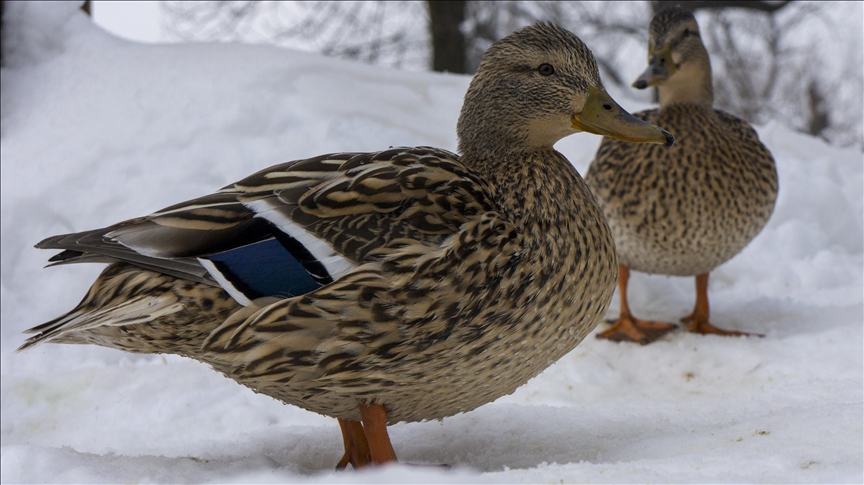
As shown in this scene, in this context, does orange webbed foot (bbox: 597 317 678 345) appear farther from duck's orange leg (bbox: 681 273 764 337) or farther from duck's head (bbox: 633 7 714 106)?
duck's head (bbox: 633 7 714 106)

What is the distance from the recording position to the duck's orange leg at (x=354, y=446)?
258 cm

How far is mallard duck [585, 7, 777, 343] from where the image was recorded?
409 cm

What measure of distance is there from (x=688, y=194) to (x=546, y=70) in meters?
1.78

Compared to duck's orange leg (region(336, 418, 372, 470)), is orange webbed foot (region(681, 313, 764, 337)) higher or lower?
lower

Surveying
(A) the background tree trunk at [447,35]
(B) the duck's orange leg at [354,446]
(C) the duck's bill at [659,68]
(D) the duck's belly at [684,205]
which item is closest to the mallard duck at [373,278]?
(B) the duck's orange leg at [354,446]

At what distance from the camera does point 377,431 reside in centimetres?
232

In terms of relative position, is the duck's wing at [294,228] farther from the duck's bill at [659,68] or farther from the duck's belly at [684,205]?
the duck's bill at [659,68]

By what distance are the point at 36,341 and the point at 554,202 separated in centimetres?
148

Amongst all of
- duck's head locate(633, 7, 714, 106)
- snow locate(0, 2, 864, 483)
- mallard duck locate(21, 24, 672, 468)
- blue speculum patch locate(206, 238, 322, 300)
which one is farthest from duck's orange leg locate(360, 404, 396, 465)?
duck's head locate(633, 7, 714, 106)

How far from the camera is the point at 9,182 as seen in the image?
4.60m

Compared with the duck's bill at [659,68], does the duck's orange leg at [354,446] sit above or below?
below

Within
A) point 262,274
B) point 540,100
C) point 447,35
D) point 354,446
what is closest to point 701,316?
point 540,100

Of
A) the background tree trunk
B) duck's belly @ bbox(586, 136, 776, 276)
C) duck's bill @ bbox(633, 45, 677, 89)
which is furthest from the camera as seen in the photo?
the background tree trunk

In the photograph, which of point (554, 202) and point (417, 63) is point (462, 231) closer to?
point (554, 202)
